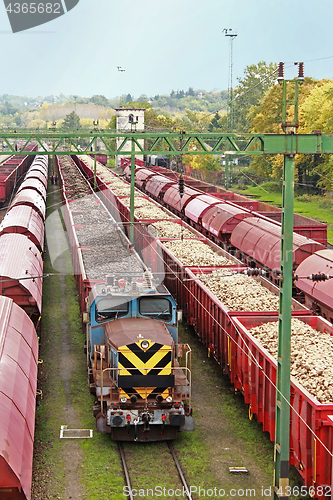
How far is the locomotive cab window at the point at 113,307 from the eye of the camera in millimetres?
13031

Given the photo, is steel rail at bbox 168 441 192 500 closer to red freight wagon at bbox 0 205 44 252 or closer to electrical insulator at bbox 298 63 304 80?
electrical insulator at bbox 298 63 304 80

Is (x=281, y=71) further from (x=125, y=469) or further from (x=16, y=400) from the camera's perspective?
(x=125, y=469)

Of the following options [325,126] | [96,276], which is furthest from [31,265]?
[325,126]

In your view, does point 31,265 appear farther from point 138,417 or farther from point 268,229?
point 268,229

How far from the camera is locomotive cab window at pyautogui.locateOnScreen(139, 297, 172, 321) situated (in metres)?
13.1

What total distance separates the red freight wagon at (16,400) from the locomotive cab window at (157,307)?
2784mm

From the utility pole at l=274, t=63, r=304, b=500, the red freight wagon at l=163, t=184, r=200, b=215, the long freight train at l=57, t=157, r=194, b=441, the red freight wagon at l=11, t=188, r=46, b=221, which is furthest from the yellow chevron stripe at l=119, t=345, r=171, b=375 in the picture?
the red freight wagon at l=163, t=184, r=200, b=215

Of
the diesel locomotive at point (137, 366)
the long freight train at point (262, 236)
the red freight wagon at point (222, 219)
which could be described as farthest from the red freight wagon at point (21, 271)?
the red freight wagon at point (222, 219)

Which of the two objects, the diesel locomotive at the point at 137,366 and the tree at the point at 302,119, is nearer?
the diesel locomotive at the point at 137,366

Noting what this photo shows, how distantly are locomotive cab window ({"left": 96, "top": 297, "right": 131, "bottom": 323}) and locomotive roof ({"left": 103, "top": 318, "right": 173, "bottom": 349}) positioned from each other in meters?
0.16

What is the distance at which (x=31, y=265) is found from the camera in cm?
1803

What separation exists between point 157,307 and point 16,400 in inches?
160

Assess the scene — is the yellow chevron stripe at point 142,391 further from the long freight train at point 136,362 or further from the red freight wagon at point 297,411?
the red freight wagon at point 297,411

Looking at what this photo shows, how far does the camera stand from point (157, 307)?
516 inches
